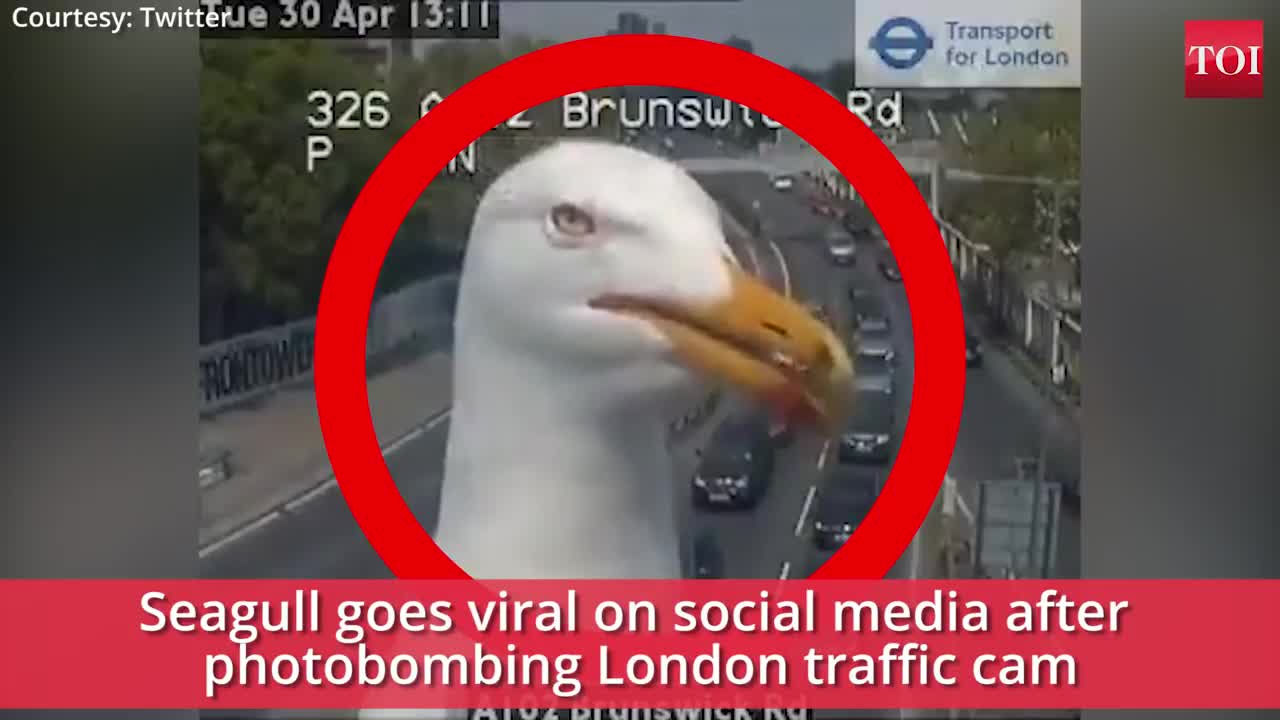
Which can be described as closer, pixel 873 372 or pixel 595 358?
pixel 595 358

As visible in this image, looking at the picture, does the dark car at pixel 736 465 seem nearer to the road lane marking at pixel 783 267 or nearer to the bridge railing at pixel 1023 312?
the road lane marking at pixel 783 267

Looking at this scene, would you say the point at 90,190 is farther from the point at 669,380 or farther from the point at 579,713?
the point at 579,713

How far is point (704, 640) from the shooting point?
148 centimetres

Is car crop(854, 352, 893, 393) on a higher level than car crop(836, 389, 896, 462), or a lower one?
higher

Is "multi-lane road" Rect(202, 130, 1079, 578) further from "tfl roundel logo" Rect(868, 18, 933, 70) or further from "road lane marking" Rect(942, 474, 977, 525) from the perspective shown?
"tfl roundel logo" Rect(868, 18, 933, 70)

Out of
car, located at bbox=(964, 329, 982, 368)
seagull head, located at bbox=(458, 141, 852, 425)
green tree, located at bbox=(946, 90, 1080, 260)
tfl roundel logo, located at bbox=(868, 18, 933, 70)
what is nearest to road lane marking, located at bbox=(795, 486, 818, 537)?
seagull head, located at bbox=(458, 141, 852, 425)

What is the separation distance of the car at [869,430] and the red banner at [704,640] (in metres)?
0.15

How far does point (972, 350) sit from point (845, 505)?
8.9 inches

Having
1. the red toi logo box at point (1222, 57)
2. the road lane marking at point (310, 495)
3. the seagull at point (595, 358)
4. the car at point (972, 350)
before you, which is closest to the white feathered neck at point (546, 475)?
the seagull at point (595, 358)

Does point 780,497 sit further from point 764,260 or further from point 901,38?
point 901,38

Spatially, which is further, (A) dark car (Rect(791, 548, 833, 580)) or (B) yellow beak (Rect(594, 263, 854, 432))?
(A) dark car (Rect(791, 548, 833, 580))

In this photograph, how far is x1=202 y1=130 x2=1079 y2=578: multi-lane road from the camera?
1.46 m
